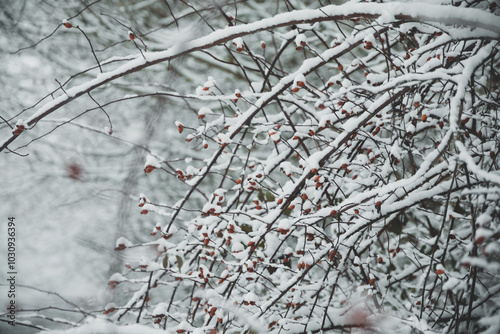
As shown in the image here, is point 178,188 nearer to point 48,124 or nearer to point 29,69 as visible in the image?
point 48,124

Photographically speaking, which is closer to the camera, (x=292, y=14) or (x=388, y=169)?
(x=292, y=14)

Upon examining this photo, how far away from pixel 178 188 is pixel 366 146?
2815 millimetres

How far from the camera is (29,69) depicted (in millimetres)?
4254

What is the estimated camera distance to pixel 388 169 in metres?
1.72

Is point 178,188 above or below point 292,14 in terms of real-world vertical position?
above

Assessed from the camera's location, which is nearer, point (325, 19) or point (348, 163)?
point (325, 19)

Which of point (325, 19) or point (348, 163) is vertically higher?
point (325, 19)

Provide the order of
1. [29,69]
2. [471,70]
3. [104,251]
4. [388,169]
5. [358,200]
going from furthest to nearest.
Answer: [29,69] → [104,251] → [388,169] → [358,200] → [471,70]

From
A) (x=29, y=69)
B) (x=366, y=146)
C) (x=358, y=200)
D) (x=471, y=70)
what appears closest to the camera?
(x=471, y=70)

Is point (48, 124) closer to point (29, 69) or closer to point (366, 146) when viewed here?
point (29, 69)

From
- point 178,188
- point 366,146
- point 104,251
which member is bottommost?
point 104,251

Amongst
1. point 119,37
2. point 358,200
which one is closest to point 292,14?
point 358,200

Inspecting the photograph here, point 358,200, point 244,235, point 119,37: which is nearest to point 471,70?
point 358,200

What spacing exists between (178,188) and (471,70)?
12.0 ft
